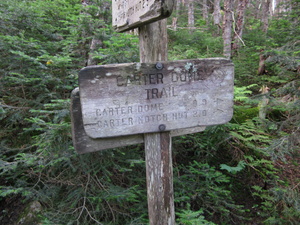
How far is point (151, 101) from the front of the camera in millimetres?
1611

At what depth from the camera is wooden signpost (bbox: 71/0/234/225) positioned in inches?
59.4

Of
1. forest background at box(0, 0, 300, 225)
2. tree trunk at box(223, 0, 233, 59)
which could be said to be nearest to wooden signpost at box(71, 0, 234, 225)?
forest background at box(0, 0, 300, 225)

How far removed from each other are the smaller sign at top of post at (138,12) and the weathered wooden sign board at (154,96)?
344 millimetres

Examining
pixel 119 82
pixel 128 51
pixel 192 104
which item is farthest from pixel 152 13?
pixel 128 51

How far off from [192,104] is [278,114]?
4161mm

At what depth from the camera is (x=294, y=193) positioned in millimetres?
2988

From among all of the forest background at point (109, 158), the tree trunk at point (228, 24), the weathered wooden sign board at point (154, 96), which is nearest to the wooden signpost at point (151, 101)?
the weathered wooden sign board at point (154, 96)

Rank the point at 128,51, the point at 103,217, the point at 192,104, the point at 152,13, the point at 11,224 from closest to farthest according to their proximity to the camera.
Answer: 1. the point at 152,13
2. the point at 192,104
3. the point at 103,217
4. the point at 11,224
5. the point at 128,51

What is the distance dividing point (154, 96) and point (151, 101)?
0.05 metres

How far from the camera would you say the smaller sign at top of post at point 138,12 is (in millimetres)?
1293

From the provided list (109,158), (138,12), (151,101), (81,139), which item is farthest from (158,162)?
(109,158)

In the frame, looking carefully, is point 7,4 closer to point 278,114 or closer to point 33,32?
point 33,32

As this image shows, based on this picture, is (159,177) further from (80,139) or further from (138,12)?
(138,12)

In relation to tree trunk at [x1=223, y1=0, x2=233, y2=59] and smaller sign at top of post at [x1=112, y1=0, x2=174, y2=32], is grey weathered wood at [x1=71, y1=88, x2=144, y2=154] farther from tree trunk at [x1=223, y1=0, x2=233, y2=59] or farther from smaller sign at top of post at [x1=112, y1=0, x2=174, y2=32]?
tree trunk at [x1=223, y1=0, x2=233, y2=59]
